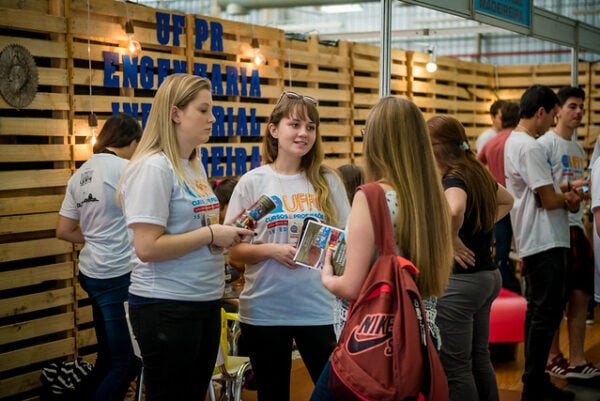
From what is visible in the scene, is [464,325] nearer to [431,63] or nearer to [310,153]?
[310,153]

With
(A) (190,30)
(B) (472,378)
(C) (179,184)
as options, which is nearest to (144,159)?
(C) (179,184)

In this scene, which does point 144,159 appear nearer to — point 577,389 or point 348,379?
point 348,379

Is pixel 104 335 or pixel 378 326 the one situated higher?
pixel 378 326

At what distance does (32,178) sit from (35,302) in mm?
832

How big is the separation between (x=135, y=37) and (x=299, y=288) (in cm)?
341

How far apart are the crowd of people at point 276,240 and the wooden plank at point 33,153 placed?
2.85ft

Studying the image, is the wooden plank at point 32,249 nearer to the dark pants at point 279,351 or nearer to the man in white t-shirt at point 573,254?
the dark pants at point 279,351

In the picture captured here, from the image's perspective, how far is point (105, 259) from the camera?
4.30m

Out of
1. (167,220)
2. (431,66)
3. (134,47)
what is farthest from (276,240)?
(431,66)

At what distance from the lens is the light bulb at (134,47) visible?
5.91 metres

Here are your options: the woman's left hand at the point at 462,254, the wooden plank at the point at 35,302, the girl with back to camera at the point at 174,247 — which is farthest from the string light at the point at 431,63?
the girl with back to camera at the point at 174,247

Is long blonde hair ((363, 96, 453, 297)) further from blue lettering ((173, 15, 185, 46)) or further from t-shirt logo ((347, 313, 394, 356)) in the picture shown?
blue lettering ((173, 15, 185, 46))

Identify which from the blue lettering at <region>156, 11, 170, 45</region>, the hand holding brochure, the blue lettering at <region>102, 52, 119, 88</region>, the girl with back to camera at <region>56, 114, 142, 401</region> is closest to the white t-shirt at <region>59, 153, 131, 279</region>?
the girl with back to camera at <region>56, 114, 142, 401</region>

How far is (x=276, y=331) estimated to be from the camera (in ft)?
10.6
